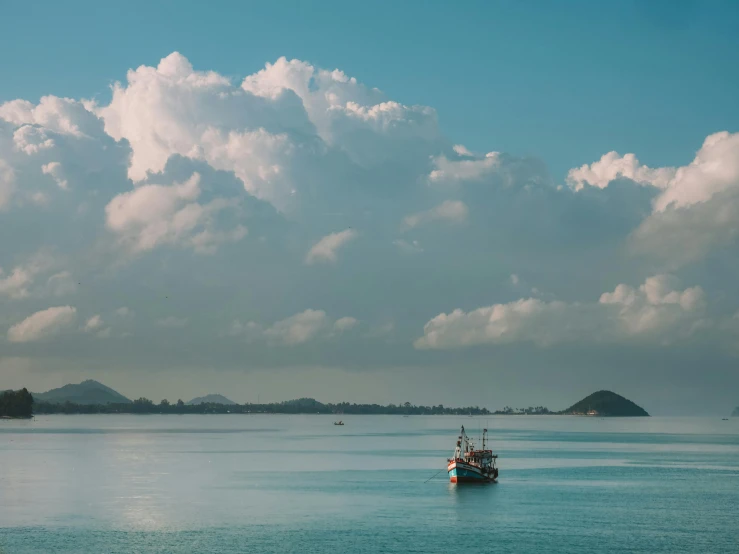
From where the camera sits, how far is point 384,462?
19162 centimetres

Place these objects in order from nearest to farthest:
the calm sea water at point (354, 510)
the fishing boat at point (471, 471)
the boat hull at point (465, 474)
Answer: the calm sea water at point (354, 510), the boat hull at point (465, 474), the fishing boat at point (471, 471)

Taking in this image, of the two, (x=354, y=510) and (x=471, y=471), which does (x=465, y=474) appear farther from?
(x=354, y=510)

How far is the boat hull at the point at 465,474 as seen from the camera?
138500 mm

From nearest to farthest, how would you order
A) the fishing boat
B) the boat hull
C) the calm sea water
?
the calm sea water, the boat hull, the fishing boat

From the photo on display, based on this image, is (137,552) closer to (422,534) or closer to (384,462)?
(422,534)

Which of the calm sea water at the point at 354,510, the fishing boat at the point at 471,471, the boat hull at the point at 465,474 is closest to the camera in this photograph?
the calm sea water at the point at 354,510

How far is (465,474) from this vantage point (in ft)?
455

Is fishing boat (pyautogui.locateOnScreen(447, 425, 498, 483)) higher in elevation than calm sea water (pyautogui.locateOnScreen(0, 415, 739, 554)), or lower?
higher

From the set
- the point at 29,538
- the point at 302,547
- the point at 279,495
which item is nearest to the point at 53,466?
the point at 279,495

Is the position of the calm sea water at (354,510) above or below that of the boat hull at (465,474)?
below

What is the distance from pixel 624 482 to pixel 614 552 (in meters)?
67.1

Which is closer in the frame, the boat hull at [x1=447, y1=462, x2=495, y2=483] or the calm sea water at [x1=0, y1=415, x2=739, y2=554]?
the calm sea water at [x1=0, y1=415, x2=739, y2=554]

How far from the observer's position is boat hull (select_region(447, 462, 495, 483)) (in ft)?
454

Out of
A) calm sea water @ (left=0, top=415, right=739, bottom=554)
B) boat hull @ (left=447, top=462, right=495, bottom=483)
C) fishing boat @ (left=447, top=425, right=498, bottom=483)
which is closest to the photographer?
calm sea water @ (left=0, top=415, right=739, bottom=554)
